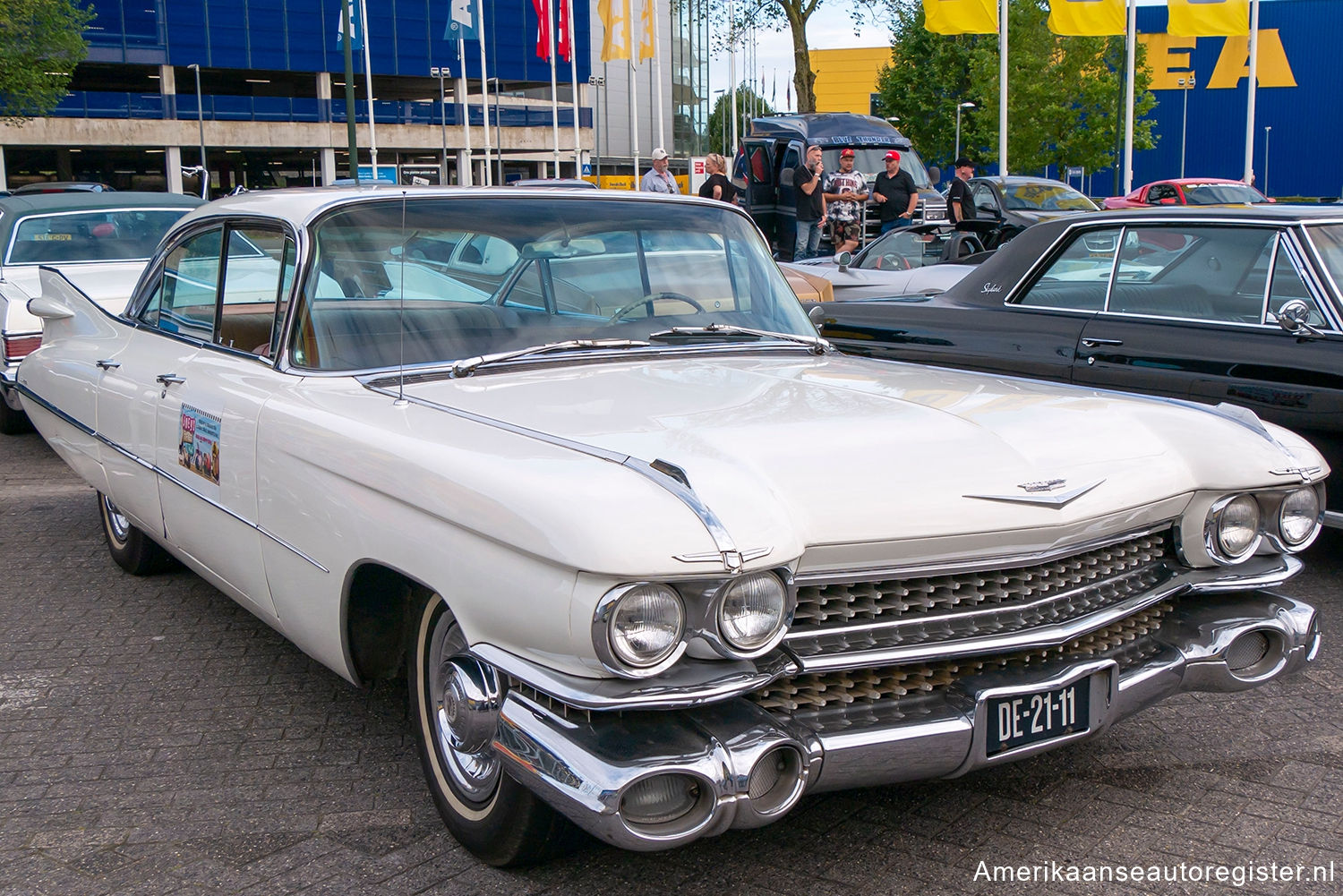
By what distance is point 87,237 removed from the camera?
31.2ft

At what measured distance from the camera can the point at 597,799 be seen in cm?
232

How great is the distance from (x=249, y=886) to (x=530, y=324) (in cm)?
171

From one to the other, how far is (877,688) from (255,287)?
2483mm

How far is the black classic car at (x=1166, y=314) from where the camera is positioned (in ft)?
16.9

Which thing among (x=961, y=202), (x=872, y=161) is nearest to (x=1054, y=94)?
(x=872, y=161)

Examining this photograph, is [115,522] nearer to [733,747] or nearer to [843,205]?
[733,747]

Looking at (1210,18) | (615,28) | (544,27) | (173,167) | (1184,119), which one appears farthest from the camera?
(173,167)

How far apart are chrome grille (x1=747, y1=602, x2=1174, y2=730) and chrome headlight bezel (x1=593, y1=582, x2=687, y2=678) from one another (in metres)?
0.25

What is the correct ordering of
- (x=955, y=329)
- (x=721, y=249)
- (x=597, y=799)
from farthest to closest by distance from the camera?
(x=955, y=329), (x=721, y=249), (x=597, y=799)

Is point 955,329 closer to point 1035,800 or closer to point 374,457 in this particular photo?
point 1035,800

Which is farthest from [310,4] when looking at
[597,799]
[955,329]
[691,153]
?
[597,799]

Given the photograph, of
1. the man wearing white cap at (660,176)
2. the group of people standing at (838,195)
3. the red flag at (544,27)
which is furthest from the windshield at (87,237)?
the red flag at (544,27)

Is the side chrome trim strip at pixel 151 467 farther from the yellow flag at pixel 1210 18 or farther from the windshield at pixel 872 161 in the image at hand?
the yellow flag at pixel 1210 18

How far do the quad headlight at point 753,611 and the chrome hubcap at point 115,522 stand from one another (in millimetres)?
3872
